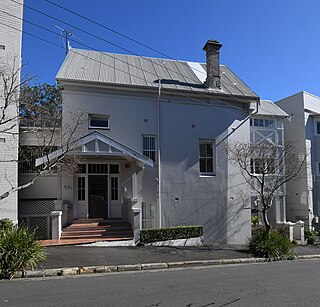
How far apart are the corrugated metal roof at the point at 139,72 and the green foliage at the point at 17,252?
8.01m

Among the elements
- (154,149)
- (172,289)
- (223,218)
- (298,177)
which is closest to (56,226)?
(154,149)

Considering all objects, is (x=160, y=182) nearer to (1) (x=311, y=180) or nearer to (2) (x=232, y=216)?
(2) (x=232, y=216)

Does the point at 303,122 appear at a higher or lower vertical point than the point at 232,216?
higher

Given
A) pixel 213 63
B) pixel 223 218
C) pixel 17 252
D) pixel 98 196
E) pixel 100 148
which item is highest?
pixel 213 63

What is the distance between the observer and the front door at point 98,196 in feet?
50.7

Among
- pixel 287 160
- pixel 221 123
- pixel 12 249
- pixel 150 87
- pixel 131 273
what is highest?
pixel 150 87

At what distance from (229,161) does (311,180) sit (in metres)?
13.2

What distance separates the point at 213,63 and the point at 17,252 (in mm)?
14092

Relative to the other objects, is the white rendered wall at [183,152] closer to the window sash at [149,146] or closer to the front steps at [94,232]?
the window sash at [149,146]

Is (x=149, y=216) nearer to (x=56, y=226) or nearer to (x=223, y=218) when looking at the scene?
(x=223, y=218)

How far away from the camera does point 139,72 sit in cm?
1792

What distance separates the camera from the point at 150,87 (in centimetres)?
1616

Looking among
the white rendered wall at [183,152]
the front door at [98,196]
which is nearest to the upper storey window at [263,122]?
the white rendered wall at [183,152]

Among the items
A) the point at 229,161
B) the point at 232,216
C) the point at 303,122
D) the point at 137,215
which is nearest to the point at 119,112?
the point at 137,215
